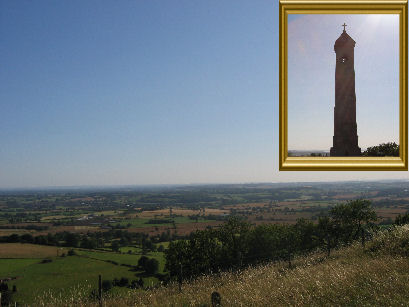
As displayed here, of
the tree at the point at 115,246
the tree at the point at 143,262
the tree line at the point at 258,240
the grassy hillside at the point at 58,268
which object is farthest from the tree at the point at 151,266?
the tree at the point at 115,246

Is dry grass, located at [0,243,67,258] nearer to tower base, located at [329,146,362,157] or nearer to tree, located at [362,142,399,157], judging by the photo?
tower base, located at [329,146,362,157]

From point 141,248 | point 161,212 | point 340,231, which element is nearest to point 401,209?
point 340,231

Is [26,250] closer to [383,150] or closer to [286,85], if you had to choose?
[286,85]

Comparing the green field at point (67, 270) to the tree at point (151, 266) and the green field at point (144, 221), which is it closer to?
the tree at point (151, 266)

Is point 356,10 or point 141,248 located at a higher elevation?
point 356,10

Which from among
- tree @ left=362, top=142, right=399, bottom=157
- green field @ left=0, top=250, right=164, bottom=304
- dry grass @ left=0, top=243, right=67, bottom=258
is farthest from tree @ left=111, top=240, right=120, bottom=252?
tree @ left=362, top=142, right=399, bottom=157

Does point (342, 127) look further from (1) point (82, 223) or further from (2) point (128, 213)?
(2) point (128, 213)

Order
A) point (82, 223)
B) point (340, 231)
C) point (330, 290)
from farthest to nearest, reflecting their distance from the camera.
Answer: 1. point (82, 223)
2. point (340, 231)
3. point (330, 290)
